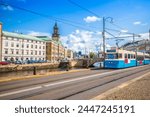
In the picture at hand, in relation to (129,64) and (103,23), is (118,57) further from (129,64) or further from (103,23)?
(103,23)

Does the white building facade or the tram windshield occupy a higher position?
the white building facade

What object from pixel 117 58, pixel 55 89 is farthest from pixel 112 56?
pixel 55 89

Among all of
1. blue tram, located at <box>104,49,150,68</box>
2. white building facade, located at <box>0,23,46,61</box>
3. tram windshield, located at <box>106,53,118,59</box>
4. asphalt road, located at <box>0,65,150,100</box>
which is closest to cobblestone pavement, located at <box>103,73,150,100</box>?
asphalt road, located at <box>0,65,150,100</box>

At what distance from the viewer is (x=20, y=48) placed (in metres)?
97.2


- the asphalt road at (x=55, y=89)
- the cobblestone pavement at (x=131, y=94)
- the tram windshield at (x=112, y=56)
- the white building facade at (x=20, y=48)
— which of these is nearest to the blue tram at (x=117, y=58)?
the tram windshield at (x=112, y=56)

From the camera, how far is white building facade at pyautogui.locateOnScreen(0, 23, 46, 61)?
88.0m

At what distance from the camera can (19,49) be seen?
96500 mm

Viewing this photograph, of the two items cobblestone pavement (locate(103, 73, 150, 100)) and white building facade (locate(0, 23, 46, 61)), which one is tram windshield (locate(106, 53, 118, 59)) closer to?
cobblestone pavement (locate(103, 73, 150, 100))

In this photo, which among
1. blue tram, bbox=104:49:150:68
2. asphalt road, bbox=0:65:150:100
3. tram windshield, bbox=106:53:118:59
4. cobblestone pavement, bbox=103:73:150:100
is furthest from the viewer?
blue tram, bbox=104:49:150:68

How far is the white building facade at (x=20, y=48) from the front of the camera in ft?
289

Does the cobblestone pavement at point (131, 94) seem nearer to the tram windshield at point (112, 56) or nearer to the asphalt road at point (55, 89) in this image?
the asphalt road at point (55, 89)

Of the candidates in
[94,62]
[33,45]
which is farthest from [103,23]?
[33,45]

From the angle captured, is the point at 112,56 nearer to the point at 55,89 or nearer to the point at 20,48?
the point at 55,89

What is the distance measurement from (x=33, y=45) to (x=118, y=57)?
82502 millimetres
